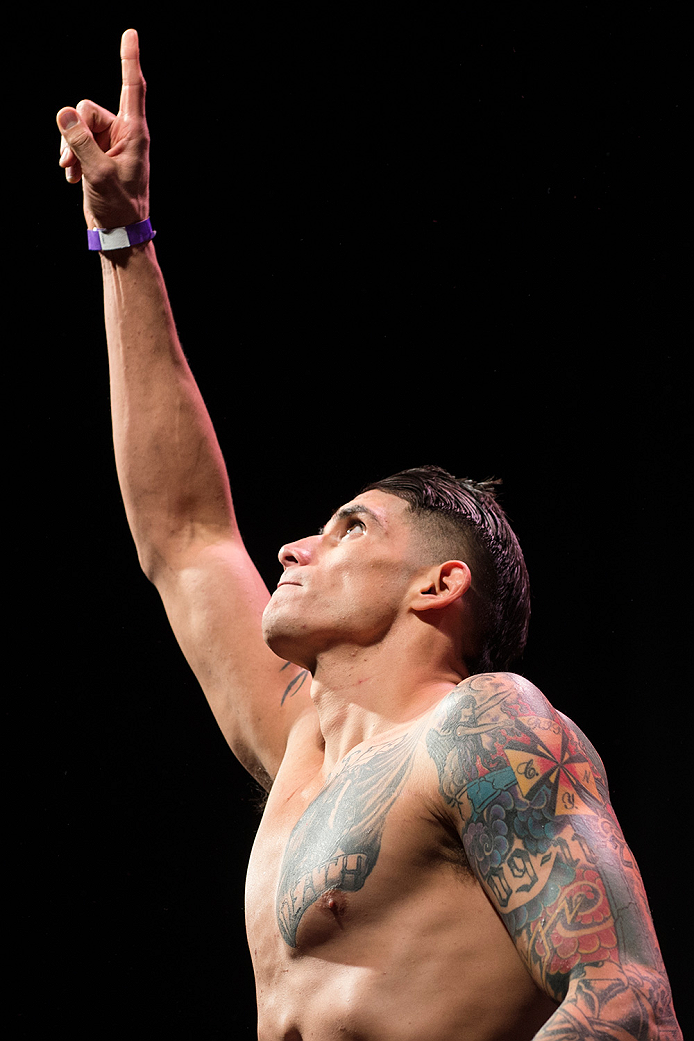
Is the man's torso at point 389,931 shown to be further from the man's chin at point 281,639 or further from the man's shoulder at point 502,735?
the man's chin at point 281,639

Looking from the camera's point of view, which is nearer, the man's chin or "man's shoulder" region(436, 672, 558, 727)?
"man's shoulder" region(436, 672, 558, 727)

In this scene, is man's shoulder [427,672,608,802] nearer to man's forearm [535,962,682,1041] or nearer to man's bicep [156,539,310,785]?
man's forearm [535,962,682,1041]

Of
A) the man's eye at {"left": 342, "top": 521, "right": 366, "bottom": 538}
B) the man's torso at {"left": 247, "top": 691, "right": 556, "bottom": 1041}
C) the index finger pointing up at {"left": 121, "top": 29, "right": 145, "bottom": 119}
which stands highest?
the index finger pointing up at {"left": 121, "top": 29, "right": 145, "bottom": 119}

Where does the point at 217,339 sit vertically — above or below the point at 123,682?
above

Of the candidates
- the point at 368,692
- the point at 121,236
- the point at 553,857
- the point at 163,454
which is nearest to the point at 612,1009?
the point at 553,857

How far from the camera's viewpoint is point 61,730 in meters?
2.24

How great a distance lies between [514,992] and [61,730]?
1.38 meters

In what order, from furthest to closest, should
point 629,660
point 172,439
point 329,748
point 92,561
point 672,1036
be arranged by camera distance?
point 92,561 < point 629,660 < point 172,439 < point 329,748 < point 672,1036

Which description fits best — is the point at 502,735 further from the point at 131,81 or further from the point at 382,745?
the point at 131,81

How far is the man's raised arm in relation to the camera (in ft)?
5.37

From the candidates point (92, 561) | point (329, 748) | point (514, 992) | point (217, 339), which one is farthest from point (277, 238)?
point (514, 992)

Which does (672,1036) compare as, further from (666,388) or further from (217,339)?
(217,339)

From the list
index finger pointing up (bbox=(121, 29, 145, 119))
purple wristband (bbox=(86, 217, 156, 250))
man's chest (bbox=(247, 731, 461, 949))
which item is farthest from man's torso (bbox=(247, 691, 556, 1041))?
index finger pointing up (bbox=(121, 29, 145, 119))

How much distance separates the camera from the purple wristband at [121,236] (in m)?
1.78
